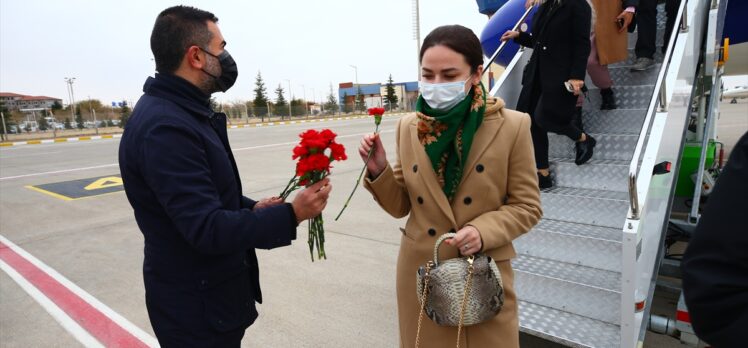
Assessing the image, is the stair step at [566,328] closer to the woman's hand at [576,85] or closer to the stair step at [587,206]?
the stair step at [587,206]

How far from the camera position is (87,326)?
343 cm

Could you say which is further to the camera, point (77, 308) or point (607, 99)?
point (607, 99)

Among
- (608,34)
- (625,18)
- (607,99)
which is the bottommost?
(607,99)

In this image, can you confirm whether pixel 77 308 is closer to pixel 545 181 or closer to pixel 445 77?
pixel 445 77

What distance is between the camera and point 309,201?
5.23 feet

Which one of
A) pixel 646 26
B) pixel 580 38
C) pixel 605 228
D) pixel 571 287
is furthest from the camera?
pixel 646 26

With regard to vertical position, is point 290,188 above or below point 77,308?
above

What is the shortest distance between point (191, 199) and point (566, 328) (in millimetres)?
2381

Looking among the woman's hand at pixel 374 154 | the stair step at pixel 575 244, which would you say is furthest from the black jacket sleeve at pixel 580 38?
the woman's hand at pixel 374 154

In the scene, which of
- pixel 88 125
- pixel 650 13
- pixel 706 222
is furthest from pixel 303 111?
pixel 706 222

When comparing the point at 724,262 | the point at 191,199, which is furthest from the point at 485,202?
the point at 191,199

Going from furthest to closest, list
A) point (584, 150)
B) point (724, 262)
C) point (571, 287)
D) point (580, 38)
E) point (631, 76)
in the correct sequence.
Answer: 1. point (631, 76)
2. point (584, 150)
3. point (580, 38)
4. point (571, 287)
5. point (724, 262)

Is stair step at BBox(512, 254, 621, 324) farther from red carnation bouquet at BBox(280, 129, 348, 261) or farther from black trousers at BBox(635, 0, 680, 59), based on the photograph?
black trousers at BBox(635, 0, 680, 59)

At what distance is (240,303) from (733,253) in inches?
62.9
